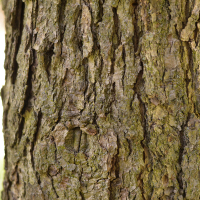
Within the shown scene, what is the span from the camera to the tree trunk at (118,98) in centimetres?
95

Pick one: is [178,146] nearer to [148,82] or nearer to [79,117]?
[148,82]

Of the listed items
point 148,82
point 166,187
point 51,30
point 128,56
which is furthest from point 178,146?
point 51,30

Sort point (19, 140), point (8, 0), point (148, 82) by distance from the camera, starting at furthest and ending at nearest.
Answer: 1. point (8, 0)
2. point (19, 140)
3. point (148, 82)

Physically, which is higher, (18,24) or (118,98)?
(18,24)

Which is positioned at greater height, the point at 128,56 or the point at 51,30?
the point at 51,30

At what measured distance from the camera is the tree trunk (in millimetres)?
951

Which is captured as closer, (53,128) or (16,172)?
(53,128)

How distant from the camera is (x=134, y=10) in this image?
3.14 ft

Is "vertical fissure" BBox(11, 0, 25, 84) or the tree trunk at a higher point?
"vertical fissure" BBox(11, 0, 25, 84)

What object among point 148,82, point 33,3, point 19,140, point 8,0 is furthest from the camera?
point 8,0

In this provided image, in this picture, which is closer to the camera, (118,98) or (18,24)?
(118,98)

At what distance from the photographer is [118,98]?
0.98 metres

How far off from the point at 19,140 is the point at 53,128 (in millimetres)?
260

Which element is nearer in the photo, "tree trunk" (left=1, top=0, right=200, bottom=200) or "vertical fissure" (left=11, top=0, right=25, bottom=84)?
"tree trunk" (left=1, top=0, right=200, bottom=200)
